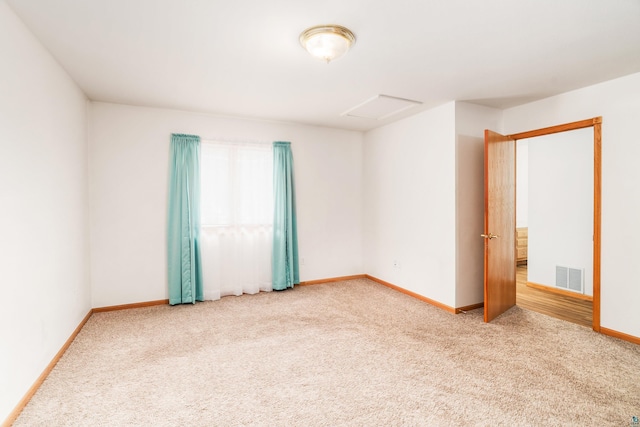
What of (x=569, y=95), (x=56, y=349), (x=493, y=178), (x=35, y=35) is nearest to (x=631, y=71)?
(x=569, y=95)

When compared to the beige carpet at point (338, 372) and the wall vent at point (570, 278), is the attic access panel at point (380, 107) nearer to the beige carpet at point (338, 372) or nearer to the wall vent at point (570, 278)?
the beige carpet at point (338, 372)

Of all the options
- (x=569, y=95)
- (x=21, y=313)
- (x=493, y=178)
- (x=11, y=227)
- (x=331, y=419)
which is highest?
(x=569, y=95)

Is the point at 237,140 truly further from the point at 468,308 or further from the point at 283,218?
the point at 468,308

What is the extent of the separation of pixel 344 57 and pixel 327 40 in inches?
17.8

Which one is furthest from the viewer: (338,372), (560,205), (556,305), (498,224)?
(560,205)

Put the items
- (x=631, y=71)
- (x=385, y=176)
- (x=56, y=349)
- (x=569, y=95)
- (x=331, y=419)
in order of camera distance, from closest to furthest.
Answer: (x=331, y=419)
(x=56, y=349)
(x=631, y=71)
(x=569, y=95)
(x=385, y=176)

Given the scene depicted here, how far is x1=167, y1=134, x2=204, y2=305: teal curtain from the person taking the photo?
13.5 ft

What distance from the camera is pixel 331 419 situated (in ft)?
6.42

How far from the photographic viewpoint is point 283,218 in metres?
4.72

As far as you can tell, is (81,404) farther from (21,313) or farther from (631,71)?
(631,71)

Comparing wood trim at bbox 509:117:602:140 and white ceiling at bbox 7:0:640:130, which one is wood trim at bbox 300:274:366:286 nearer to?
white ceiling at bbox 7:0:640:130

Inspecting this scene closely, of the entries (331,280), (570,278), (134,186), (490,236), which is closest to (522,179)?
(570,278)

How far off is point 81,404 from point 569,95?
503cm

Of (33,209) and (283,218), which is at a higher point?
(33,209)
